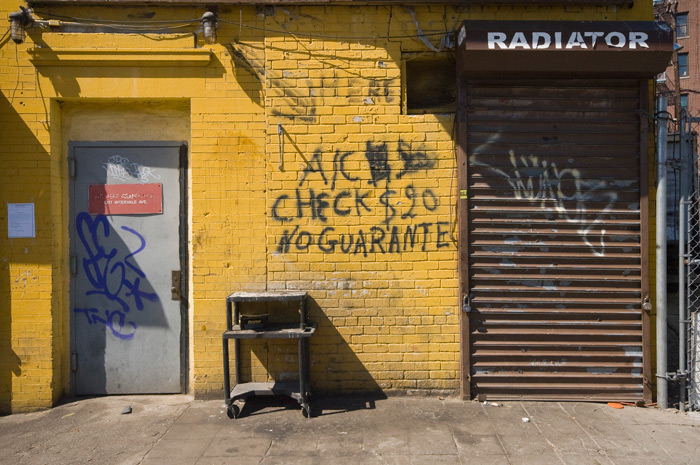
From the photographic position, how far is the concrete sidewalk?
13.6 ft

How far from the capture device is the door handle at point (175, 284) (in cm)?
552

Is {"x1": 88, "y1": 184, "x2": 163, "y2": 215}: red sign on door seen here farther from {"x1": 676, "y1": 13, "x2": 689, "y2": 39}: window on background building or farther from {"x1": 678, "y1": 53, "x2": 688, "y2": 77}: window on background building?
{"x1": 676, "y1": 13, "x2": 689, "y2": 39}: window on background building

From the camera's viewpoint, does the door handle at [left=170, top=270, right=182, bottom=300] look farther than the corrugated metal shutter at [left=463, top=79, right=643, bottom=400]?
Yes

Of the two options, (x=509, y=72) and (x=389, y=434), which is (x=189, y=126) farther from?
(x=389, y=434)

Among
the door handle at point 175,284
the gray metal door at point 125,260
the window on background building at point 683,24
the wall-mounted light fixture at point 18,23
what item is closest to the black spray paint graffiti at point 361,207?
the door handle at point 175,284

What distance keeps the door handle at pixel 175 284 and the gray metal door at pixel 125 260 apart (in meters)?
0.03

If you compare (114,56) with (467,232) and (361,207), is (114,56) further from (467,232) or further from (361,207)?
(467,232)

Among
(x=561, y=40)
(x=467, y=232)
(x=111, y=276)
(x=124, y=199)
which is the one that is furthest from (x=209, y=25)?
(x=561, y=40)

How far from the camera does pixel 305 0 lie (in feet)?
17.4

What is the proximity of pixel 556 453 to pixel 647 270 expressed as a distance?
2271mm

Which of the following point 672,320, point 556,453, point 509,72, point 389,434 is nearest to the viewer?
point 556,453

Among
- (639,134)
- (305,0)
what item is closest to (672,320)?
(639,134)

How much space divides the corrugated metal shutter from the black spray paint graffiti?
0.54m

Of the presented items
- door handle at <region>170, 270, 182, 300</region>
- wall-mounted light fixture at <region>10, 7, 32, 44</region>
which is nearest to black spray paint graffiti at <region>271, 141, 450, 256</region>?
door handle at <region>170, 270, 182, 300</region>
